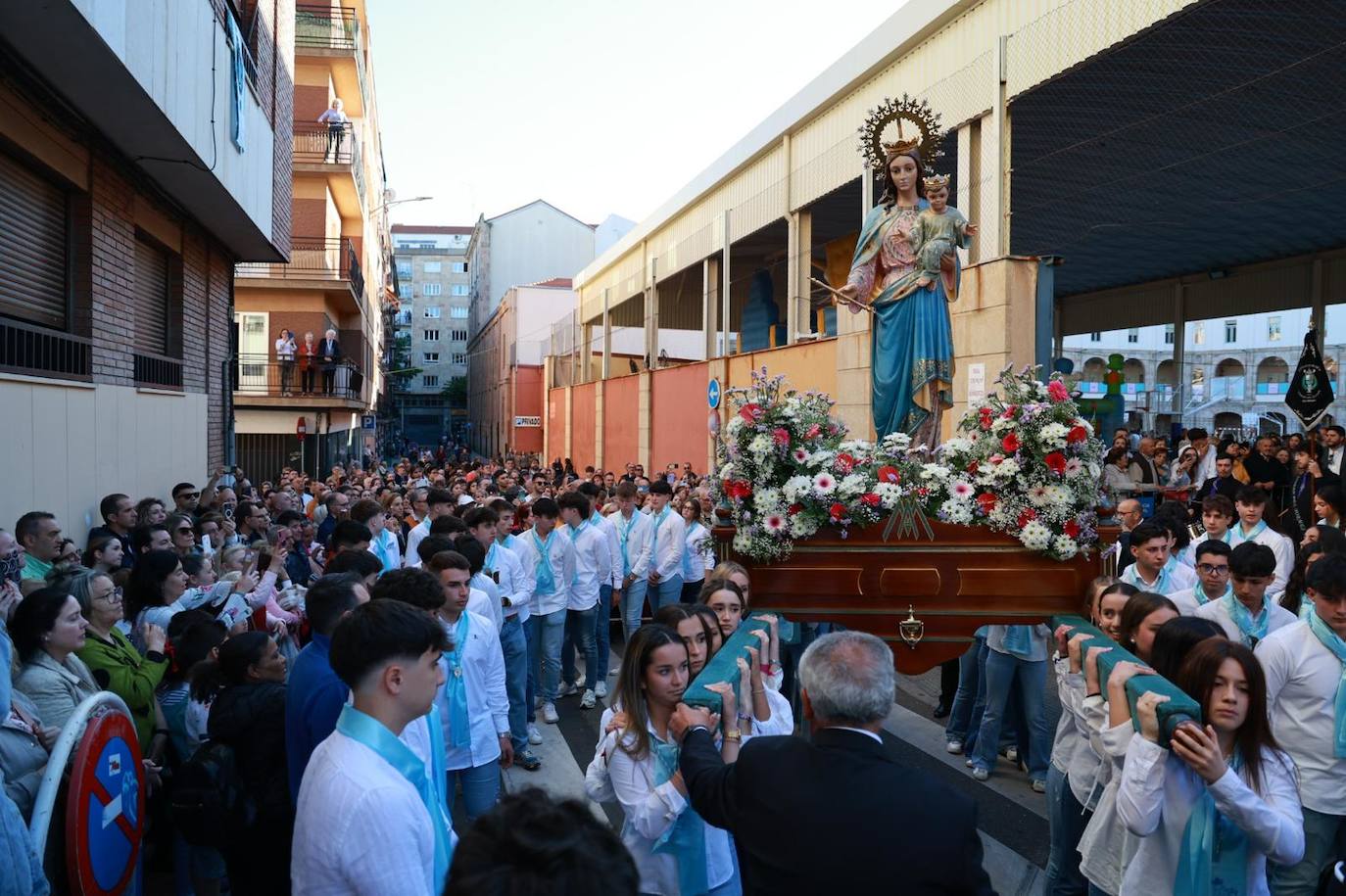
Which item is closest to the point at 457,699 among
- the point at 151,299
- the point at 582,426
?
the point at 151,299

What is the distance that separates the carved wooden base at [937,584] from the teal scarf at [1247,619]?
2.30 ft

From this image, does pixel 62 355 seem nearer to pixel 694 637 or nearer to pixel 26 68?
pixel 26 68

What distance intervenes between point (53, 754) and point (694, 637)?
2.40 m

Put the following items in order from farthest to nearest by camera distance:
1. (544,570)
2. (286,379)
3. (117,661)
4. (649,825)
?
(286,379) → (544,570) → (117,661) → (649,825)

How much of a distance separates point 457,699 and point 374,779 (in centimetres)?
232

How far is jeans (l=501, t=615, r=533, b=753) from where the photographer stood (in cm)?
742

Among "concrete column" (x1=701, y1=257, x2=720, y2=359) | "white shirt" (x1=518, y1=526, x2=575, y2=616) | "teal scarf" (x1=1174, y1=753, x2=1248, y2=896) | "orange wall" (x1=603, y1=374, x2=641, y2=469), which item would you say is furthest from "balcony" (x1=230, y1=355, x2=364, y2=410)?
"teal scarf" (x1=1174, y1=753, x2=1248, y2=896)

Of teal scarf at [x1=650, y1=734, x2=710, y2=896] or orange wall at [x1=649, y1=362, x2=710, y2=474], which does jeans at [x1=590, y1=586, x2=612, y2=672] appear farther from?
orange wall at [x1=649, y1=362, x2=710, y2=474]

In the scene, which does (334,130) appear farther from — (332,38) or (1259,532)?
(1259,532)

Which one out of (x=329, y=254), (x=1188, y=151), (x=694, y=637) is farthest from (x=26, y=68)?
(x=329, y=254)

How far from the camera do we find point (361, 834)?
2.55m

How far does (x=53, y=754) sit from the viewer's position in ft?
11.9

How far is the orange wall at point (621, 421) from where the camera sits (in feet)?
87.3

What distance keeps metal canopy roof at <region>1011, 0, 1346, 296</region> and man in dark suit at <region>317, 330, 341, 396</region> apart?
16.0m
